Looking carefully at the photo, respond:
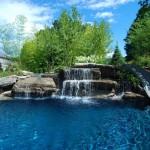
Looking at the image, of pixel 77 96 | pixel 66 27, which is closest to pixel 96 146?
pixel 77 96

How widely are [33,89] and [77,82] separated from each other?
4.86m

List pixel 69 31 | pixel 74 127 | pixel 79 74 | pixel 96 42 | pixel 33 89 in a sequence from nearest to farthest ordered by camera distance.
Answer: pixel 74 127, pixel 33 89, pixel 79 74, pixel 69 31, pixel 96 42

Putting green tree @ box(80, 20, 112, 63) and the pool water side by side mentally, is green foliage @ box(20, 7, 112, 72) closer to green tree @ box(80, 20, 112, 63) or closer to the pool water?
green tree @ box(80, 20, 112, 63)

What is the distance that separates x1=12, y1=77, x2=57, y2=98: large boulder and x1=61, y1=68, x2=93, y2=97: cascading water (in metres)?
1.81

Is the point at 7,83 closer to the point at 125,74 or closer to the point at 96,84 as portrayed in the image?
the point at 96,84

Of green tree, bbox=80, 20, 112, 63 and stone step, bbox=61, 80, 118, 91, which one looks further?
green tree, bbox=80, 20, 112, 63

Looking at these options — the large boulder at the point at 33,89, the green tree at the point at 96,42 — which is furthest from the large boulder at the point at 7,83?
the green tree at the point at 96,42

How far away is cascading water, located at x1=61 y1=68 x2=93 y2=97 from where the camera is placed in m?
27.3

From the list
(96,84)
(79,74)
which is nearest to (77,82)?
(79,74)

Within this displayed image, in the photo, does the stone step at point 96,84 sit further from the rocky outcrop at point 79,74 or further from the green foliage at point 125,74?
the green foliage at point 125,74

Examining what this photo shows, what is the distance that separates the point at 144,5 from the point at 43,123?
1148 centimetres

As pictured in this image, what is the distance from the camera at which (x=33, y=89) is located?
26156 mm

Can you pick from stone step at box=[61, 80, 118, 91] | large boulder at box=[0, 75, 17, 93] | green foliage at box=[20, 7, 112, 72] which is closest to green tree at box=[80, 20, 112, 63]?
green foliage at box=[20, 7, 112, 72]

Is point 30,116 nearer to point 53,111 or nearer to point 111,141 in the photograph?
point 53,111
